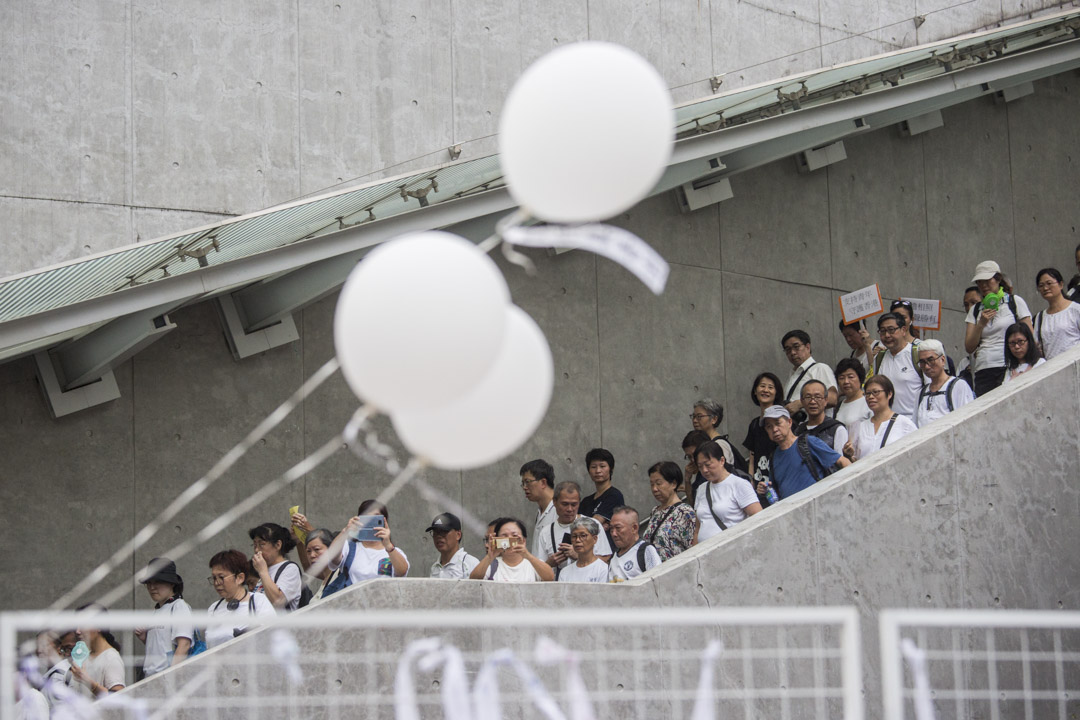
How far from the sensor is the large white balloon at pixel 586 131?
3.87 meters

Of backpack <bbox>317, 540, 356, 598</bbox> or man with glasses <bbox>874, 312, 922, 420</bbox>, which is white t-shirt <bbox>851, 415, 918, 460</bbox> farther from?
backpack <bbox>317, 540, 356, 598</bbox>

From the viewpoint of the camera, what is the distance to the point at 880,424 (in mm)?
8688

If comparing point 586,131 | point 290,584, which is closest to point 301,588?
point 290,584

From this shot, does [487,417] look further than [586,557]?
No

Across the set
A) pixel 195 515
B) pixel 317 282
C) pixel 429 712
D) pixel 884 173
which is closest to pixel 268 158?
pixel 317 282

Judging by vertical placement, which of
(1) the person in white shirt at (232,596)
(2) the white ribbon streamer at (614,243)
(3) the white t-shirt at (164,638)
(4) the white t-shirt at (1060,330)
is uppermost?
(4) the white t-shirt at (1060,330)

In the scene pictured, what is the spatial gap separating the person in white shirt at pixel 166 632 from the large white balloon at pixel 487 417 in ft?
11.0

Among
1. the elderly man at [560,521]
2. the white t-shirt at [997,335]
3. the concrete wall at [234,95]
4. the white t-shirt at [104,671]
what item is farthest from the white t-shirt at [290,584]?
the white t-shirt at [997,335]

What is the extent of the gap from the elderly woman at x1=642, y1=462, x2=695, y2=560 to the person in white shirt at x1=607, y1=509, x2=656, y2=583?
139 mm

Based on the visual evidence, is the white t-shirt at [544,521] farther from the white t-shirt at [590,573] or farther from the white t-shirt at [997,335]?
the white t-shirt at [997,335]

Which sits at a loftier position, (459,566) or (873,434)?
(873,434)

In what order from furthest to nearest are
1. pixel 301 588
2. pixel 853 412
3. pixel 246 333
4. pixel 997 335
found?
pixel 246 333 < pixel 997 335 < pixel 853 412 < pixel 301 588

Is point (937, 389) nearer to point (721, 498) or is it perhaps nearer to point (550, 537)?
point (721, 498)

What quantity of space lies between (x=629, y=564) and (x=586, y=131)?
13.7 ft
